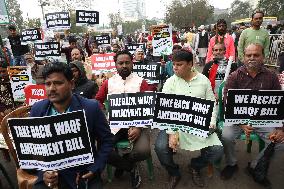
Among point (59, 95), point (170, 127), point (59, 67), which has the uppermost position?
point (59, 67)

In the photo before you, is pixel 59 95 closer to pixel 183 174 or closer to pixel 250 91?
pixel 250 91

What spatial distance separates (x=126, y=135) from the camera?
4.10 meters

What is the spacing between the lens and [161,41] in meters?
8.20

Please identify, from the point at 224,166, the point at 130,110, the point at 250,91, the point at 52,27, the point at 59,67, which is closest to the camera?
the point at 59,67

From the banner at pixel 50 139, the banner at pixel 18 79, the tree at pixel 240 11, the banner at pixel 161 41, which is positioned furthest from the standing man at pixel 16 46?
the tree at pixel 240 11

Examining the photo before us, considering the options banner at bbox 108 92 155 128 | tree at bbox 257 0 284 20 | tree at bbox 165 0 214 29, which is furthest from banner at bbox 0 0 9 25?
tree at bbox 165 0 214 29

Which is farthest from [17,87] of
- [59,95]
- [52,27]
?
[52,27]

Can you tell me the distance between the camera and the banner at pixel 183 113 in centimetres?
348

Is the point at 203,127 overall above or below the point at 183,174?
above

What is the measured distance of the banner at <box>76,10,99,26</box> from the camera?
34.1 ft

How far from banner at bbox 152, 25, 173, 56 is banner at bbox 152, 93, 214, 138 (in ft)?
15.5

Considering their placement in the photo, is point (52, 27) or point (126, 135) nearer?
point (126, 135)

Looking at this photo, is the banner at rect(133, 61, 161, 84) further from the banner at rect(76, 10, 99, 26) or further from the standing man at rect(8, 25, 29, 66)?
the standing man at rect(8, 25, 29, 66)

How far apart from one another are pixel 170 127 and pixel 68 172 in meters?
1.42
